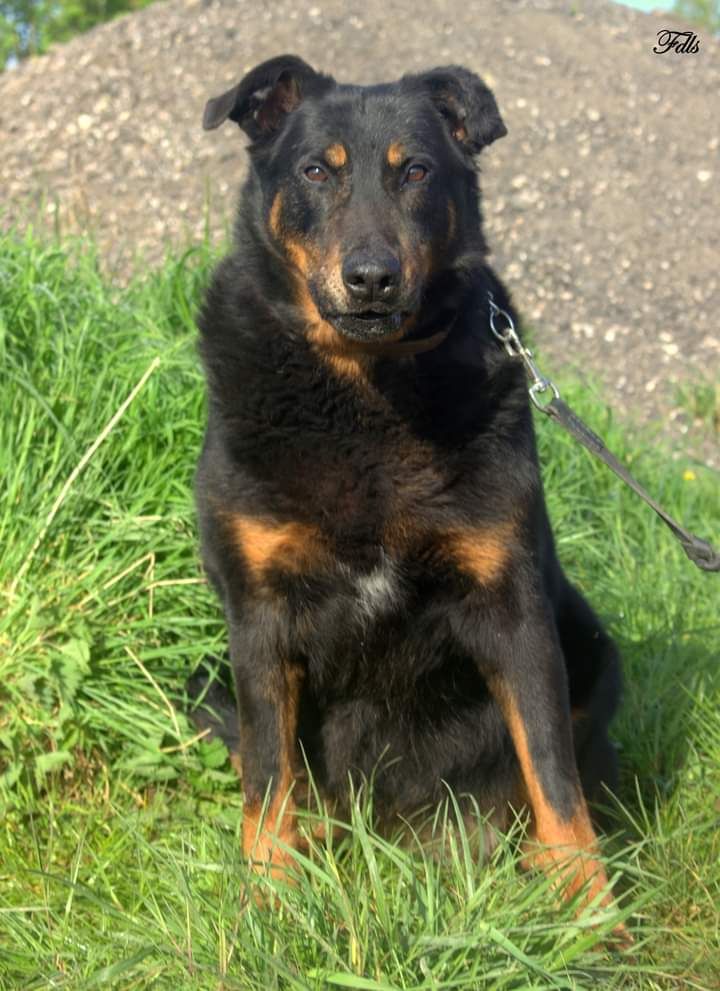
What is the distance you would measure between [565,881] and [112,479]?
2003mm

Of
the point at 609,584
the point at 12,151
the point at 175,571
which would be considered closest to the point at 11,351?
the point at 175,571

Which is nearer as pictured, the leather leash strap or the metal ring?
the leather leash strap

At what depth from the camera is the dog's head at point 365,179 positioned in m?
2.61

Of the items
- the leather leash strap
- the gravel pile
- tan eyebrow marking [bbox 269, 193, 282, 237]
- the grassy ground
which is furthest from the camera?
the gravel pile

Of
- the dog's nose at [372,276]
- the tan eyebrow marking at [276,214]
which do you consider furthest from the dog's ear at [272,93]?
the dog's nose at [372,276]

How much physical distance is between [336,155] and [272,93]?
0.35 m

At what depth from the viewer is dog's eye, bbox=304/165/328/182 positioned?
2789mm

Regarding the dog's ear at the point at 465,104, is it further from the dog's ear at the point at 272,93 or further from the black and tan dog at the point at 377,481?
the dog's ear at the point at 272,93

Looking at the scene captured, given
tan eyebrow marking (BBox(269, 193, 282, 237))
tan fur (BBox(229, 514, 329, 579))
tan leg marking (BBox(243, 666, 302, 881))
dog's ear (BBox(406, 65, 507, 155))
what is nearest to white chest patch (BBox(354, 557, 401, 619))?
tan fur (BBox(229, 514, 329, 579))

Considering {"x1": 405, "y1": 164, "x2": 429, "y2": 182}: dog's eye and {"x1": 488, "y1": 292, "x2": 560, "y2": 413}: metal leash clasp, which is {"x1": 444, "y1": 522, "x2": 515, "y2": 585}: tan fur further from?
{"x1": 405, "y1": 164, "x2": 429, "y2": 182}: dog's eye

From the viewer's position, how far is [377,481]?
→ 2.69 meters

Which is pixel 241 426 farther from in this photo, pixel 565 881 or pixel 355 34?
pixel 355 34

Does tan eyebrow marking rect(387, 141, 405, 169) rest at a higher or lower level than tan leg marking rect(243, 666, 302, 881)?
higher

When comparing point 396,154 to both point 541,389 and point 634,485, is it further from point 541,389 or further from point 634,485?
point 634,485
